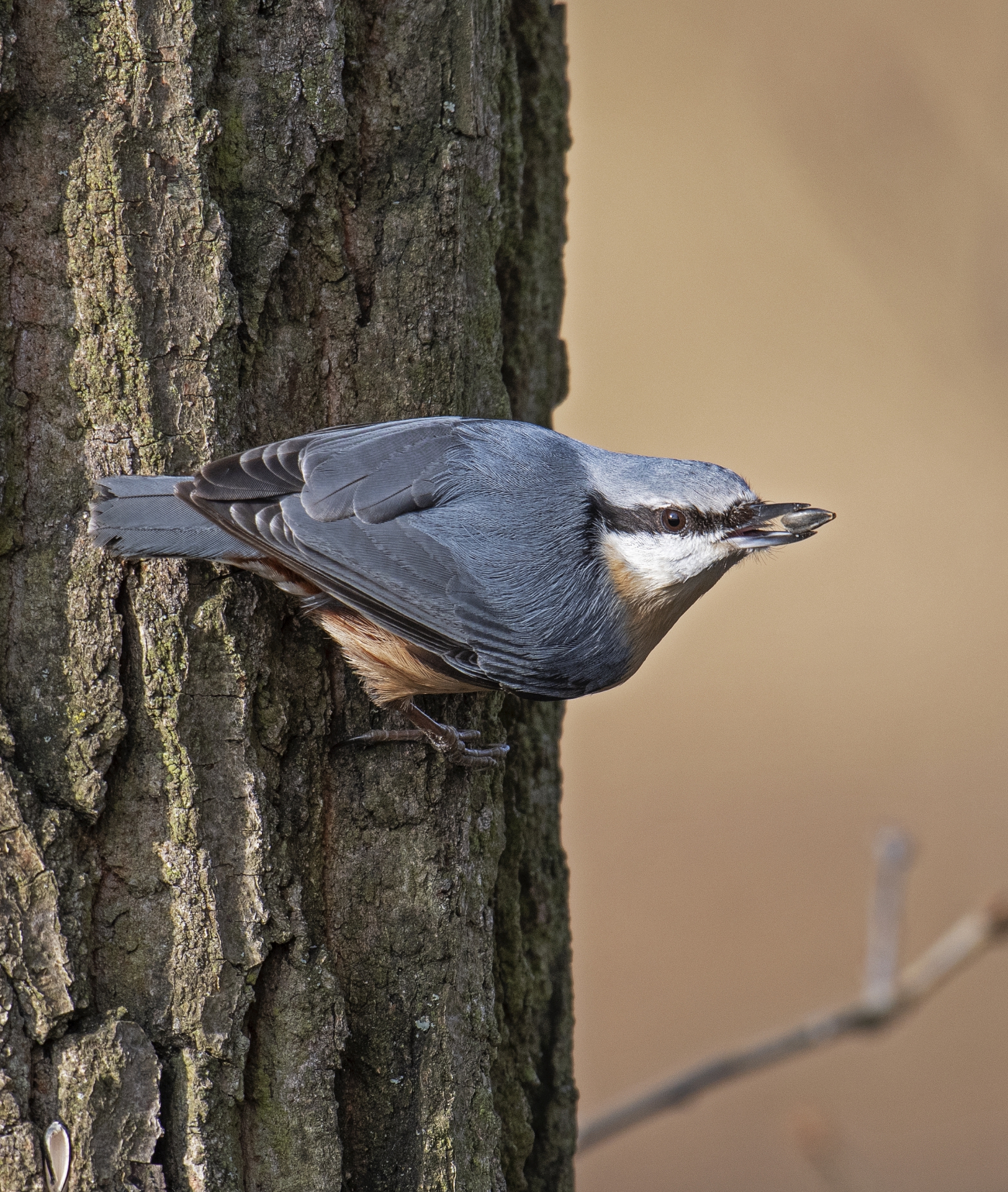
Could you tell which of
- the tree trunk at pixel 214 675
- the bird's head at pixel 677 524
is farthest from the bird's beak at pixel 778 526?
the tree trunk at pixel 214 675

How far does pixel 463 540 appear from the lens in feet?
7.28

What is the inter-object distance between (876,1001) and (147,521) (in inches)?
83.5

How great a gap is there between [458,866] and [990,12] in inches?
193

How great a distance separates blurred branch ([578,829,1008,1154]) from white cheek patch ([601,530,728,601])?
3.28 ft

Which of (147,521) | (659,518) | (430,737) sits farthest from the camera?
(659,518)

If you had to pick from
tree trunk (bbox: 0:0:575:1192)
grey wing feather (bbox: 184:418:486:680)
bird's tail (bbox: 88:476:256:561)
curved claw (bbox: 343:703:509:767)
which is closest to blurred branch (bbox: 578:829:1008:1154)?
tree trunk (bbox: 0:0:575:1192)

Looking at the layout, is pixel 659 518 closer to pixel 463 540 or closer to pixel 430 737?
pixel 463 540

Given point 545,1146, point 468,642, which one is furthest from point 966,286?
point 545,1146

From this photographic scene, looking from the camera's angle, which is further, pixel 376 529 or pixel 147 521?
pixel 376 529

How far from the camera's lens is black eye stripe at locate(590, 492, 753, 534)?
7.41 feet

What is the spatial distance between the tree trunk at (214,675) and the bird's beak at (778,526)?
74cm

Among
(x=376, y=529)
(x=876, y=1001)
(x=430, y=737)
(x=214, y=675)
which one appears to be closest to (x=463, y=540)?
(x=376, y=529)

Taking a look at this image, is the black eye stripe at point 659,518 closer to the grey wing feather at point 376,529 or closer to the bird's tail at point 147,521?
the grey wing feather at point 376,529

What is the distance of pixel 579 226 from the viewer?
8.23m
